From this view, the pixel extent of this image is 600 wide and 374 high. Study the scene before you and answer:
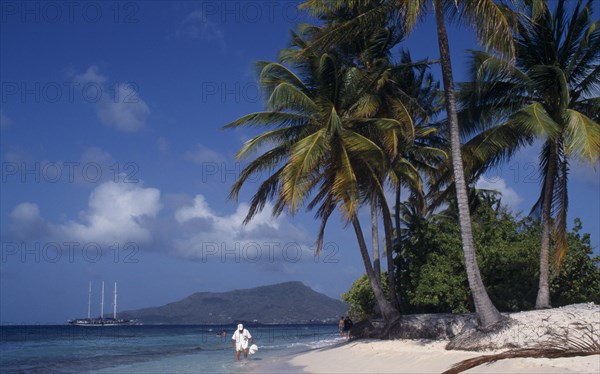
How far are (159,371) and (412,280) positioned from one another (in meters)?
9.34

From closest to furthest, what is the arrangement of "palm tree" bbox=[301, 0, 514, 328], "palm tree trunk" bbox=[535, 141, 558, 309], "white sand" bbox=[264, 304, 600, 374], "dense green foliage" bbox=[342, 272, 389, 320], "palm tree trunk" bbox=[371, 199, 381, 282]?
"white sand" bbox=[264, 304, 600, 374] → "palm tree" bbox=[301, 0, 514, 328] → "palm tree trunk" bbox=[535, 141, 558, 309] → "palm tree trunk" bbox=[371, 199, 381, 282] → "dense green foliage" bbox=[342, 272, 389, 320]

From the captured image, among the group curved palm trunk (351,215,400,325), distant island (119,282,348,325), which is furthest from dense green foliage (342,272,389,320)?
distant island (119,282,348,325)

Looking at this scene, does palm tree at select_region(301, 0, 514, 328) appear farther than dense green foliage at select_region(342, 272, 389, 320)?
No

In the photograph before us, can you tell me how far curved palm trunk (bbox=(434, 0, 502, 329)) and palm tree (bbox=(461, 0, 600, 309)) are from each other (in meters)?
1.04

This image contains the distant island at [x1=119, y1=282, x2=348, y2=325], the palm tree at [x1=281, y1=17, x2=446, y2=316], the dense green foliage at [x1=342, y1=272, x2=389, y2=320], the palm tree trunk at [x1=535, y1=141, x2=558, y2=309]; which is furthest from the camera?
the distant island at [x1=119, y1=282, x2=348, y2=325]

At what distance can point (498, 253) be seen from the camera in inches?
770

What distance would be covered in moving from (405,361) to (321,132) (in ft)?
22.0

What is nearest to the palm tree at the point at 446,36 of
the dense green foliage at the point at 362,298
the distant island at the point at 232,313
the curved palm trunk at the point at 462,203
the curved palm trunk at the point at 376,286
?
the curved palm trunk at the point at 462,203

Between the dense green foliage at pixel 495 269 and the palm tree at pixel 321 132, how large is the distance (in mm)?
2017

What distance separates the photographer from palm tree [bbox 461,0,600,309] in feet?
50.0

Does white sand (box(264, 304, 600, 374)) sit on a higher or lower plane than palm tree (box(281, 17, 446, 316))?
lower

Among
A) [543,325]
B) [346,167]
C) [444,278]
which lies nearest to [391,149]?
[346,167]

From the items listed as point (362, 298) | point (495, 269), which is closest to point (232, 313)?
point (362, 298)

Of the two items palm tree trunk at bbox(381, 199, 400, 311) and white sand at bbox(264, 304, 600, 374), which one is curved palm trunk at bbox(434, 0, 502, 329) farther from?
palm tree trunk at bbox(381, 199, 400, 311)
